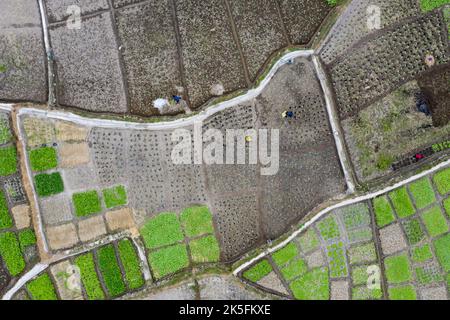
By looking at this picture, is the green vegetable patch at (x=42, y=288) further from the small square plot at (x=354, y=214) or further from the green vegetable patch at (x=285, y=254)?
the small square plot at (x=354, y=214)

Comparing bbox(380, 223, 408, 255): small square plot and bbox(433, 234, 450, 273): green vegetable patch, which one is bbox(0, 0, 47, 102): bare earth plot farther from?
bbox(433, 234, 450, 273): green vegetable patch

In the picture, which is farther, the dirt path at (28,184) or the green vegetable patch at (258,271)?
the green vegetable patch at (258,271)

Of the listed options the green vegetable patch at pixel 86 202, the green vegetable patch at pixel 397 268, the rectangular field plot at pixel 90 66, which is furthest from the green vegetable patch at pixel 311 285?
the rectangular field plot at pixel 90 66

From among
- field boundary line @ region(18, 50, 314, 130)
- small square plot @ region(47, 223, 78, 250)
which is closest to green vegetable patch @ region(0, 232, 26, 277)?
small square plot @ region(47, 223, 78, 250)

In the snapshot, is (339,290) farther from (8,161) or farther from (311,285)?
(8,161)

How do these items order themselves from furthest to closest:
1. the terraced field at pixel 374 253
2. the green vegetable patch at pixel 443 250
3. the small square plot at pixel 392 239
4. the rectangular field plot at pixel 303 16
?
the green vegetable patch at pixel 443 250 → the small square plot at pixel 392 239 → the rectangular field plot at pixel 303 16 → the terraced field at pixel 374 253
